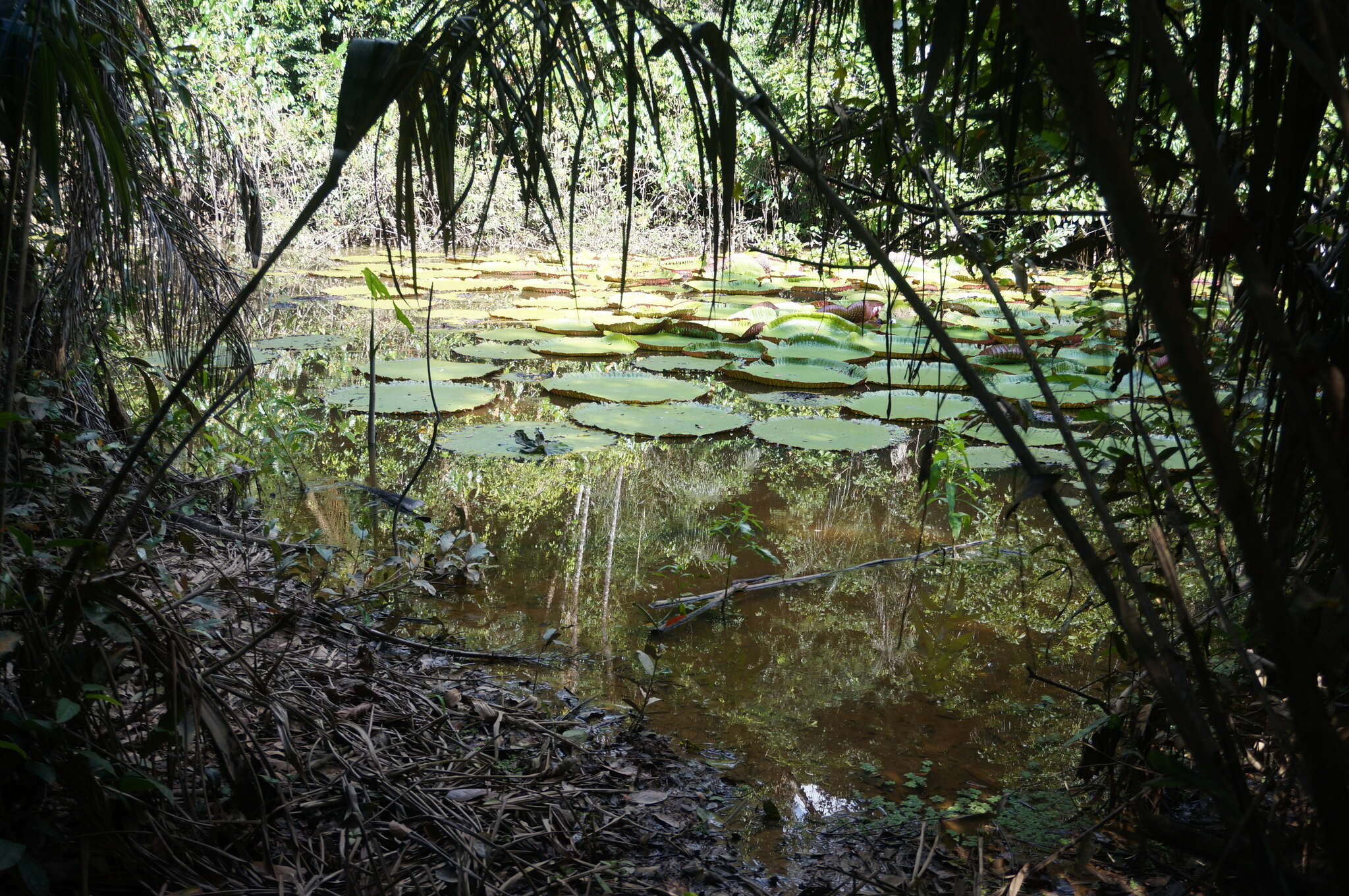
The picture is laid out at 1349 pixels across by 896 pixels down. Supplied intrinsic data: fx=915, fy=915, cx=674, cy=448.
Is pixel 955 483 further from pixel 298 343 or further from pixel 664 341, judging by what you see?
pixel 298 343

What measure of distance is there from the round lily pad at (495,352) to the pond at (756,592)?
0.60 meters

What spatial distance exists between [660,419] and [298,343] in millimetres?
2373

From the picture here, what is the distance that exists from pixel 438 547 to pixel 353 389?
1876 millimetres

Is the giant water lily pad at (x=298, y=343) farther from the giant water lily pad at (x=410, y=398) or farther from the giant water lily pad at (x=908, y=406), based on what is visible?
the giant water lily pad at (x=908, y=406)

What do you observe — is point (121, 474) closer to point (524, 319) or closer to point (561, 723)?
point (561, 723)

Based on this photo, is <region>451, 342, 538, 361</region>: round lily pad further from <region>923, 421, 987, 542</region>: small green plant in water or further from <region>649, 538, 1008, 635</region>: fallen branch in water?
<region>649, 538, 1008, 635</region>: fallen branch in water

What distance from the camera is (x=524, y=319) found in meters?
6.26

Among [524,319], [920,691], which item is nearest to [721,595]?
[920,691]

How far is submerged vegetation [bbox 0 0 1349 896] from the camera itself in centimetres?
71

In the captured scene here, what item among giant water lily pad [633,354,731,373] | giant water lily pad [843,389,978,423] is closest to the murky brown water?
giant water lily pad [843,389,978,423]

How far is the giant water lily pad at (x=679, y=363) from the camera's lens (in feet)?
16.5

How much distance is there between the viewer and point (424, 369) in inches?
173

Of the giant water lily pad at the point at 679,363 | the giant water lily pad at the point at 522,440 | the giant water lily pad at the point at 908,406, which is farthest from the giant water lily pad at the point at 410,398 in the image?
the giant water lily pad at the point at 908,406

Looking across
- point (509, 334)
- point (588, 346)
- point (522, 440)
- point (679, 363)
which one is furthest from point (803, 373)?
point (522, 440)
